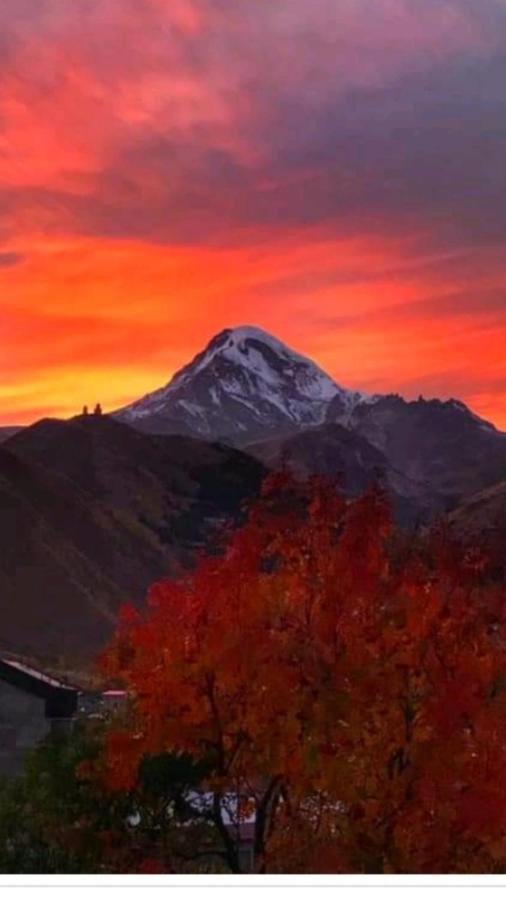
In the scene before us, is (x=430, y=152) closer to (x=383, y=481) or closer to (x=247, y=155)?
(x=247, y=155)

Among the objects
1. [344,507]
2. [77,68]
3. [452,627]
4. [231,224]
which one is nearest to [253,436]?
[231,224]

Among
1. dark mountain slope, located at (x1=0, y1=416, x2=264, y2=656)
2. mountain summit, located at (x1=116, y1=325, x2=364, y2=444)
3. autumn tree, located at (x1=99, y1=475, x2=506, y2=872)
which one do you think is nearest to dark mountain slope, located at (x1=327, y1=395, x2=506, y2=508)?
mountain summit, located at (x1=116, y1=325, x2=364, y2=444)

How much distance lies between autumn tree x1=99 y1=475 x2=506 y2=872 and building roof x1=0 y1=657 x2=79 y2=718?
44.7 inches

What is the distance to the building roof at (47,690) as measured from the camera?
235 inches

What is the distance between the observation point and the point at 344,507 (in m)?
5.30

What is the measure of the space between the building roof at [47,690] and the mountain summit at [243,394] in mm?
2087

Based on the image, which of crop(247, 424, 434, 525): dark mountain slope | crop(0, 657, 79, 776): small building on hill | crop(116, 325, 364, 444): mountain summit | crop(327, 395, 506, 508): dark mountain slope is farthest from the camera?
crop(327, 395, 506, 508): dark mountain slope

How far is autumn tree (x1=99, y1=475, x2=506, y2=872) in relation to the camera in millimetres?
4285

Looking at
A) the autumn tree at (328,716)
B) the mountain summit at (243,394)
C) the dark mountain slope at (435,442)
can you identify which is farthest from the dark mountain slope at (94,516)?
the autumn tree at (328,716)

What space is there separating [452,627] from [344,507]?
0.74 meters

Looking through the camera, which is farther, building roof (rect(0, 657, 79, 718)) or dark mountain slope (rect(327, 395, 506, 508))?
dark mountain slope (rect(327, 395, 506, 508))

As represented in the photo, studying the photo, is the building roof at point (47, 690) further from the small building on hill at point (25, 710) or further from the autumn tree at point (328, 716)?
the autumn tree at point (328, 716)

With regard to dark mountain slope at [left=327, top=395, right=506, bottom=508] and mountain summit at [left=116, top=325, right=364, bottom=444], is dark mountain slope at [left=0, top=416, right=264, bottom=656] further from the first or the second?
dark mountain slope at [left=327, top=395, right=506, bottom=508]

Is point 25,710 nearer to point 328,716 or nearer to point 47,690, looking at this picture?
point 47,690
